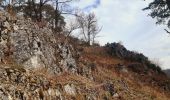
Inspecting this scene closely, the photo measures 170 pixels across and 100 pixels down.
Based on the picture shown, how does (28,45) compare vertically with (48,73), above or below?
above

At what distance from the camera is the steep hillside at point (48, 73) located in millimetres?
23859

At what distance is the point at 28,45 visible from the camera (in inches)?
1116

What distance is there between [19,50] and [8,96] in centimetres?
624

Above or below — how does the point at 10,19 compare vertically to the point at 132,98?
above

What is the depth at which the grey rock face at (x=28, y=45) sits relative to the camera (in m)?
26.9

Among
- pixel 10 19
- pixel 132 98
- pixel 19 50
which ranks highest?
pixel 10 19

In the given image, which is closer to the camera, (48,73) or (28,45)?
(28,45)

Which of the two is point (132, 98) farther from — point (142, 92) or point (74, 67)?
point (74, 67)

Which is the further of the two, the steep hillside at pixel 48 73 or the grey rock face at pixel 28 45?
the grey rock face at pixel 28 45

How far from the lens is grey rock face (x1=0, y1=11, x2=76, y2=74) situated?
26859 millimetres

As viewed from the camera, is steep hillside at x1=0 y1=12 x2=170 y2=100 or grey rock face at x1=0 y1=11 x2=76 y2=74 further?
grey rock face at x1=0 y1=11 x2=76 y2=74

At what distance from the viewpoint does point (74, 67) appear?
34062 mm

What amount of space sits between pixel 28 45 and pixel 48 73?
2.39 meters

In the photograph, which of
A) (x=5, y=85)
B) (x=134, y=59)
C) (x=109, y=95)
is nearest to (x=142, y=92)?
(x=109, y=95)
